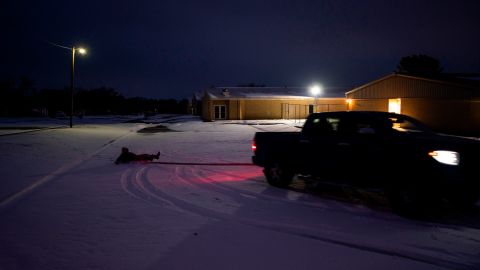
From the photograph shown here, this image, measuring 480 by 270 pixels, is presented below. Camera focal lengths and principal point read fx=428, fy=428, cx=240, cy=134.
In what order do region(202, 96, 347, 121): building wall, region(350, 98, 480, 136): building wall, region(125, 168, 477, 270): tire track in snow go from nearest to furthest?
region(125, 168, 477, 270): tire track in snow, region(350, 98, 480, 136): building wall, region(202, 96, 347, 121): building wall

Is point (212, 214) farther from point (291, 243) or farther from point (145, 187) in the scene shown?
point (145, 187)

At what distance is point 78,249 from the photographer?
5449 millimetres

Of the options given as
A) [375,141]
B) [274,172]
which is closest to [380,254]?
[375,141]

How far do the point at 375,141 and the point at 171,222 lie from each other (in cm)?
380

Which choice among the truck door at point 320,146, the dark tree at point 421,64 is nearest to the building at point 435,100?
the truck door at point 320,146

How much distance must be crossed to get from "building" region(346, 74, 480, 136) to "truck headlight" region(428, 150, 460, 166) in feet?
75.8

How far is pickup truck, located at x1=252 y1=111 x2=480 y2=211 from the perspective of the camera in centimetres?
674

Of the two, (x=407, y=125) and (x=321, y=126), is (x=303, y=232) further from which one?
(x=407, y=125)

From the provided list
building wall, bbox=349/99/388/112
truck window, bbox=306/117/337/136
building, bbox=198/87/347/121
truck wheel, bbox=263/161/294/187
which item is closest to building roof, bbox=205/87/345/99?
building, bbox=198/87/347/121

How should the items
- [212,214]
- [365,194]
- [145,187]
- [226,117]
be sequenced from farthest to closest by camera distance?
[226,117] → [145,187] → [365,194] → [212,214]

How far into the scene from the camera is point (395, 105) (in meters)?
33.6

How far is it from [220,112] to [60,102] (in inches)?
2555

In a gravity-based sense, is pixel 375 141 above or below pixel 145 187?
above

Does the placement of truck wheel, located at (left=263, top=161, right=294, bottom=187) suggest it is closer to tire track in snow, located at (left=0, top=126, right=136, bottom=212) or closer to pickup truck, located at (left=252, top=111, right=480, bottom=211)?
pickup truck, located at (left=252, top=111, right=480, bottom=211)
